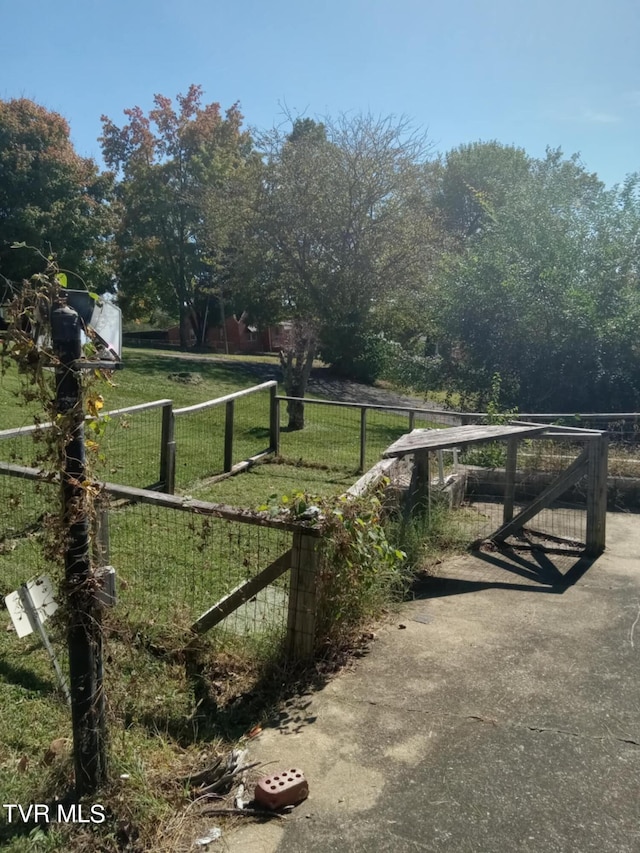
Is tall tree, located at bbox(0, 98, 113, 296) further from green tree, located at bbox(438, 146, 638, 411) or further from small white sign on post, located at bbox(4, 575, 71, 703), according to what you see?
small white sign on post, located at bbox(4, 575, 71, 703)

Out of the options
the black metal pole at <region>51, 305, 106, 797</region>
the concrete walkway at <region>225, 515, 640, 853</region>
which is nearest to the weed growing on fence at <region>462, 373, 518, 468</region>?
the concrete walkway at <region>225, 515, 640, 853</region>

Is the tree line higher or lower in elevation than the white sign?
higher

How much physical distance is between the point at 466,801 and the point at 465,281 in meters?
14.3

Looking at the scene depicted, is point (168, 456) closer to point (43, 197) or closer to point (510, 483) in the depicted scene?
point (510, 483)

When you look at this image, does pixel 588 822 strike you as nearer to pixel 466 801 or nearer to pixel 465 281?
pixel 466 801

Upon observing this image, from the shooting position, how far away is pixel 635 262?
1477cm

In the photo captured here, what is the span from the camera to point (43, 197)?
24453 millimetres

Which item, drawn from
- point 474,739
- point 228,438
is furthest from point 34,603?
point 228,438

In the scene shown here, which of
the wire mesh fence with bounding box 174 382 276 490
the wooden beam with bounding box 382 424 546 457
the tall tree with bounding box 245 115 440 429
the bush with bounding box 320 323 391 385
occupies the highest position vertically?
the tall tree with bounding box 245 115 440 429

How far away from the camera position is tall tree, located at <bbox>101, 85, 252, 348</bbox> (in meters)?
Result: 34.4

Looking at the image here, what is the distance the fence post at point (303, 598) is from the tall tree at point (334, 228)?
39.5 feet

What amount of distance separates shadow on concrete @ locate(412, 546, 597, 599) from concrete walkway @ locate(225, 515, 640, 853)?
37cm

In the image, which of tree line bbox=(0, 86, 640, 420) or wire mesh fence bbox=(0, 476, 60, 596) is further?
tree line bbox=(0, 86, 640, 420)

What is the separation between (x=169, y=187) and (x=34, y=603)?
33230mm
